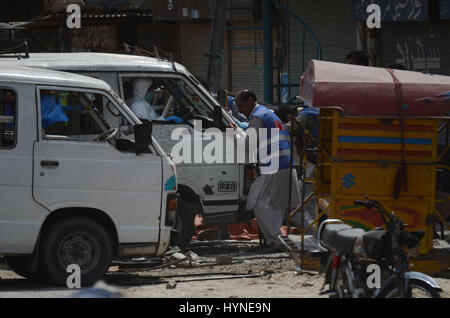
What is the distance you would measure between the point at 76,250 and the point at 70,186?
60 centimetres

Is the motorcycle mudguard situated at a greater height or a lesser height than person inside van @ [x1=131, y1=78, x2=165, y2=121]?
lesser

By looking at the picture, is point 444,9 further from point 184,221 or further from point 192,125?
point 184,221

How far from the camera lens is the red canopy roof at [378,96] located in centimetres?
800

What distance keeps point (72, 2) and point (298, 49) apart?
20.7 feet

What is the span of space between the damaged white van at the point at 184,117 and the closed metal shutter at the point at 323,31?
21.5 ft

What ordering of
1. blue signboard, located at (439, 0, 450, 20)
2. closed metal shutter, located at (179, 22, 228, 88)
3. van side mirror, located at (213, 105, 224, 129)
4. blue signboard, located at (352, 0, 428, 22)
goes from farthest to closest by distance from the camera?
closed metal shutter, located at (179, 22, 228, 88), blue signboard, located at (352, 0, 428, 22), blue signboard, located at (439, 0, 450, 20), van side mirror, located at (213, 105, 224, 129)

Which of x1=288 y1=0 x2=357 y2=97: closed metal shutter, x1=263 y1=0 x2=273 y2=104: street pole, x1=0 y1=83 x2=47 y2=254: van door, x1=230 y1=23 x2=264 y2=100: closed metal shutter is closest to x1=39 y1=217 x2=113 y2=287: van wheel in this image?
x1=0 y1=83 x2=47 y2=254: van door

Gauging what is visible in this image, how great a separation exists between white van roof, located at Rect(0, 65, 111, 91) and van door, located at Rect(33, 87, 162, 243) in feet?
0.21

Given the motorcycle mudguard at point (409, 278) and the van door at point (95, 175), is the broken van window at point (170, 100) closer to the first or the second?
the van door at point (95, 175)

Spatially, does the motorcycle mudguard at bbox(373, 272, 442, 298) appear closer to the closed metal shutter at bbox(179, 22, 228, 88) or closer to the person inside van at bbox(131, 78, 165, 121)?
the person inside van at bbox(131, 78, 165, 121)

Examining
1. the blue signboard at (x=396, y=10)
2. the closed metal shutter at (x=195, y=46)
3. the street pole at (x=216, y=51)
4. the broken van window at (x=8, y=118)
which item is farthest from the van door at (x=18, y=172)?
the closed metal shutter at (x=195, y=46)

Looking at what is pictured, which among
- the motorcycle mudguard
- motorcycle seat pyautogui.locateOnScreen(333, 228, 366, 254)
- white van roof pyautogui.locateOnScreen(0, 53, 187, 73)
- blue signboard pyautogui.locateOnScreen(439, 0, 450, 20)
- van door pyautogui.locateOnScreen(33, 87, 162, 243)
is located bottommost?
the motorcycle mudguard

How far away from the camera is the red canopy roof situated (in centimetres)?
800
